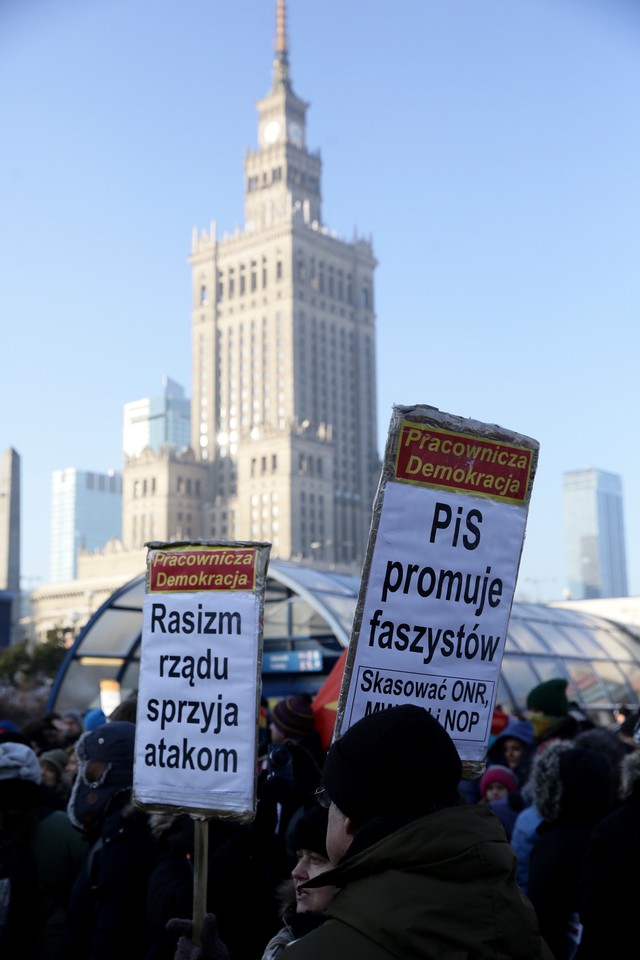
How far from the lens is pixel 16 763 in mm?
5051

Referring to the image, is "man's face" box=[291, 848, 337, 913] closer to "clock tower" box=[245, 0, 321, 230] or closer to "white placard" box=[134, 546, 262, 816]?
"white placard" box=[134, 546, 262, 816]

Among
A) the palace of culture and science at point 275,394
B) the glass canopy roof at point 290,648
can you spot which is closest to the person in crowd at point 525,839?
the glass canopy roof at point 290,648

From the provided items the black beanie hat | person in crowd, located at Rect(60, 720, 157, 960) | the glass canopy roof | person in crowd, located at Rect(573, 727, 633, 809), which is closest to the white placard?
person in crowd, located at Rect(60, 720, 157, 960)

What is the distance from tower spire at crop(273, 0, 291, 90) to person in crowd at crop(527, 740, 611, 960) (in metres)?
135

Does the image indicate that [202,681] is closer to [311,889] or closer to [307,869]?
[307,869]

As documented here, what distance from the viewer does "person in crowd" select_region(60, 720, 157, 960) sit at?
4.77m

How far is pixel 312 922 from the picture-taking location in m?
2.65

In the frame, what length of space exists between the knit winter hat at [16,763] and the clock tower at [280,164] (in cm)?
11942

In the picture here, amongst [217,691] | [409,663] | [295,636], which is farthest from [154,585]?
[295,636]

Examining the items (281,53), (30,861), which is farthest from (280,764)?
(281,53)

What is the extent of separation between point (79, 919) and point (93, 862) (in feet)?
1.12

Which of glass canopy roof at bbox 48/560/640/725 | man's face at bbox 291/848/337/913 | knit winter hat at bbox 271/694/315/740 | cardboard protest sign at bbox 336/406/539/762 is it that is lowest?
glass canopy roof at bbox 48/560/640/725

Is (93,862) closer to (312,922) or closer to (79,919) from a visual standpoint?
(79,919)

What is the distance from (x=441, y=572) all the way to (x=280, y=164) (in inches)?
4974
